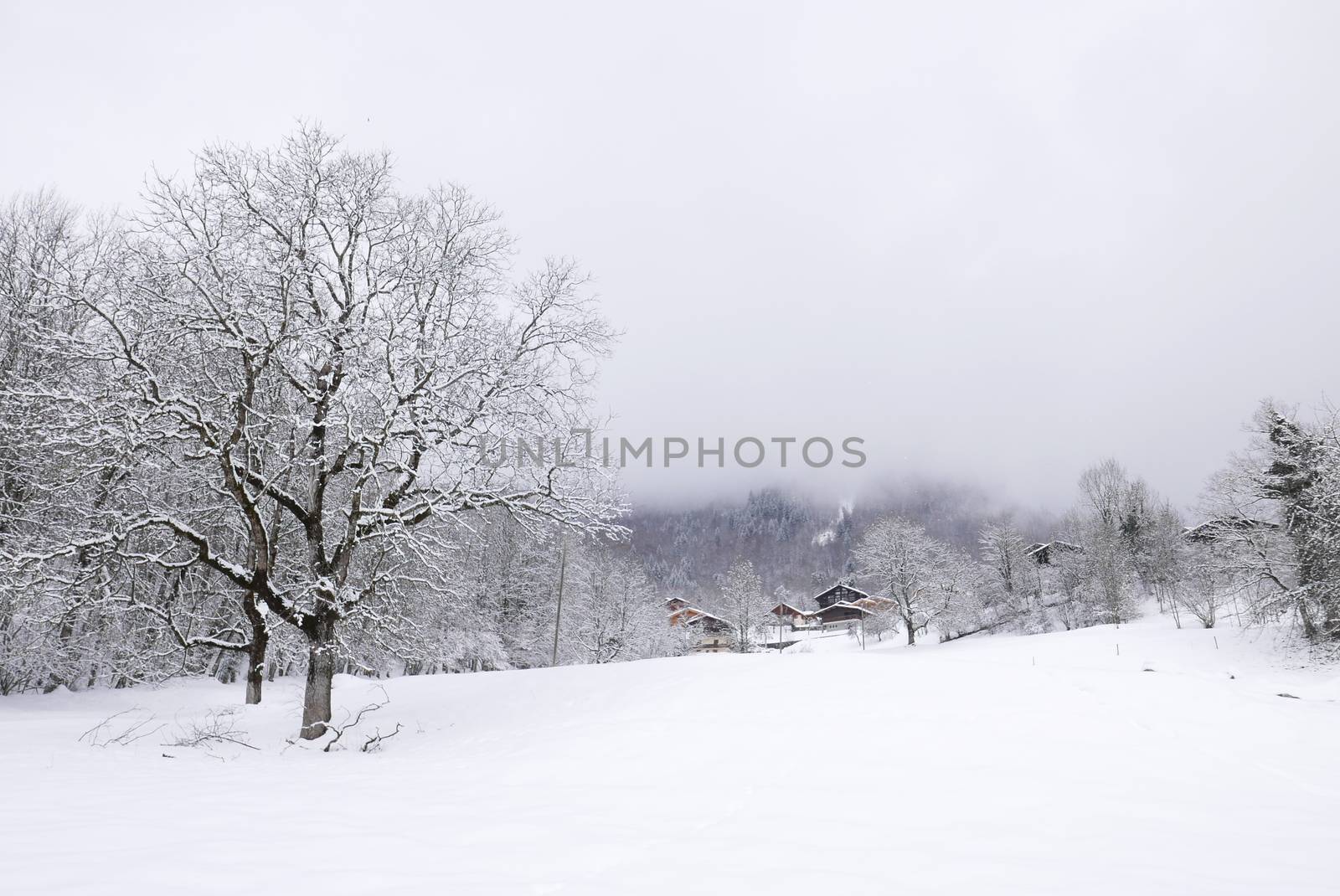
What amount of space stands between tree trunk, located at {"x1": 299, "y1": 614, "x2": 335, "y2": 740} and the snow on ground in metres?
0.72

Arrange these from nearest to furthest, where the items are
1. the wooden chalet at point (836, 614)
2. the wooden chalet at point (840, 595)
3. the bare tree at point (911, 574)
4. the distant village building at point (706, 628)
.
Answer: the bare tree at point (911, 574)
the distant village building at point (706, 628)
the wooden chalet at point (836, 614)
the wooden chalet at point (840, 595)

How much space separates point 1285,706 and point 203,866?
48.7 feet

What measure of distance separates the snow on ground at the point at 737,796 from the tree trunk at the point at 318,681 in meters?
0.72

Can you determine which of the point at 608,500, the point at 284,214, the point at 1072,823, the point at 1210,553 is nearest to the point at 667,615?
the point at 1210,553

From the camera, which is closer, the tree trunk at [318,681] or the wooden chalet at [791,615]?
the tree trunk at [318,681]

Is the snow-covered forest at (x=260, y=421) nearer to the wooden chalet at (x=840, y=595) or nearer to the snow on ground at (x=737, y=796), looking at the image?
the snow on ground at (x=737, y=796)

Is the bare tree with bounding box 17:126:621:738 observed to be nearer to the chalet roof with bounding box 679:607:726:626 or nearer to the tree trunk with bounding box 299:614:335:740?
the tree trunk with bounding box 299:614:335:740

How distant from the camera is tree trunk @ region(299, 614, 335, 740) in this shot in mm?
10766

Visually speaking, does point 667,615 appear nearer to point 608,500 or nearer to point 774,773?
point 608,500

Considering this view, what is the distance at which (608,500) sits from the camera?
12508mm

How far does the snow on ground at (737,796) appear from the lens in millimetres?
3576

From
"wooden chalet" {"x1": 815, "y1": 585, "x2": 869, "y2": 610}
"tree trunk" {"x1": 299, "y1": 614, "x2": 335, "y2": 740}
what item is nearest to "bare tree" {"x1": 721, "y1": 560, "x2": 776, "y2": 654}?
"wooden chalet" {"x1": 815, "y1": 585, "x2": 869, "y2": 610}

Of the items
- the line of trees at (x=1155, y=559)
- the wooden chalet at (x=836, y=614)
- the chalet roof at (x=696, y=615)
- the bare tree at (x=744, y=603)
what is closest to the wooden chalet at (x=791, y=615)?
the wooden chalet at (x=836, y=614)

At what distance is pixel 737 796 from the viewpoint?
569cm
